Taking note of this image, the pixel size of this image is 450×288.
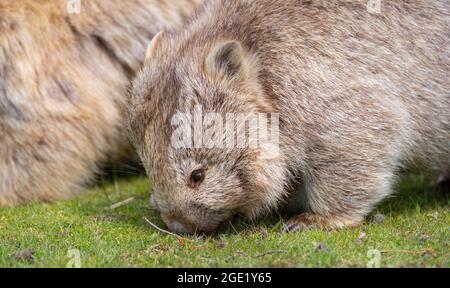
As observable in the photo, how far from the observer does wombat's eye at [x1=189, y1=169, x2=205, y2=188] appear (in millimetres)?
5965

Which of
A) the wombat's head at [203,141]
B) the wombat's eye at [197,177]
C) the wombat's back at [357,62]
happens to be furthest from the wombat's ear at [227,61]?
the wombat's eye at [197,177]

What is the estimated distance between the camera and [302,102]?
6141mm

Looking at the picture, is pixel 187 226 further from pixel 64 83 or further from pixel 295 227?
pixel 64 83

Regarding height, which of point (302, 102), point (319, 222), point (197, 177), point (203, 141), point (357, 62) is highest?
point (357, 62)

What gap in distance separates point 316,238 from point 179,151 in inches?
46.2

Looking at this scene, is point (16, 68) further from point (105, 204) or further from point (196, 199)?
point (196, 199)

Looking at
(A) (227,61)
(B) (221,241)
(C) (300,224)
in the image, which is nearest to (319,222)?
(C) (300,224)

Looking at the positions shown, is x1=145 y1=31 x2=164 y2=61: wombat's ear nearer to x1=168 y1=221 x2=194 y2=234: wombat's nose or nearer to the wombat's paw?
x1=168 y1=221 x2=194 y2=234: wombat's nose

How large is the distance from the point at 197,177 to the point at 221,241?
0.50 metres

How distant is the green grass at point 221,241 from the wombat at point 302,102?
242 mm

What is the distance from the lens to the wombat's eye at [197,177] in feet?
19.6

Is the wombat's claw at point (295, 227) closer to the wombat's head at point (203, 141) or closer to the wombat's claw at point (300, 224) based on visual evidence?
the wombat's claw at point (300, 224)

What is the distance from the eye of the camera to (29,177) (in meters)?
7.61
